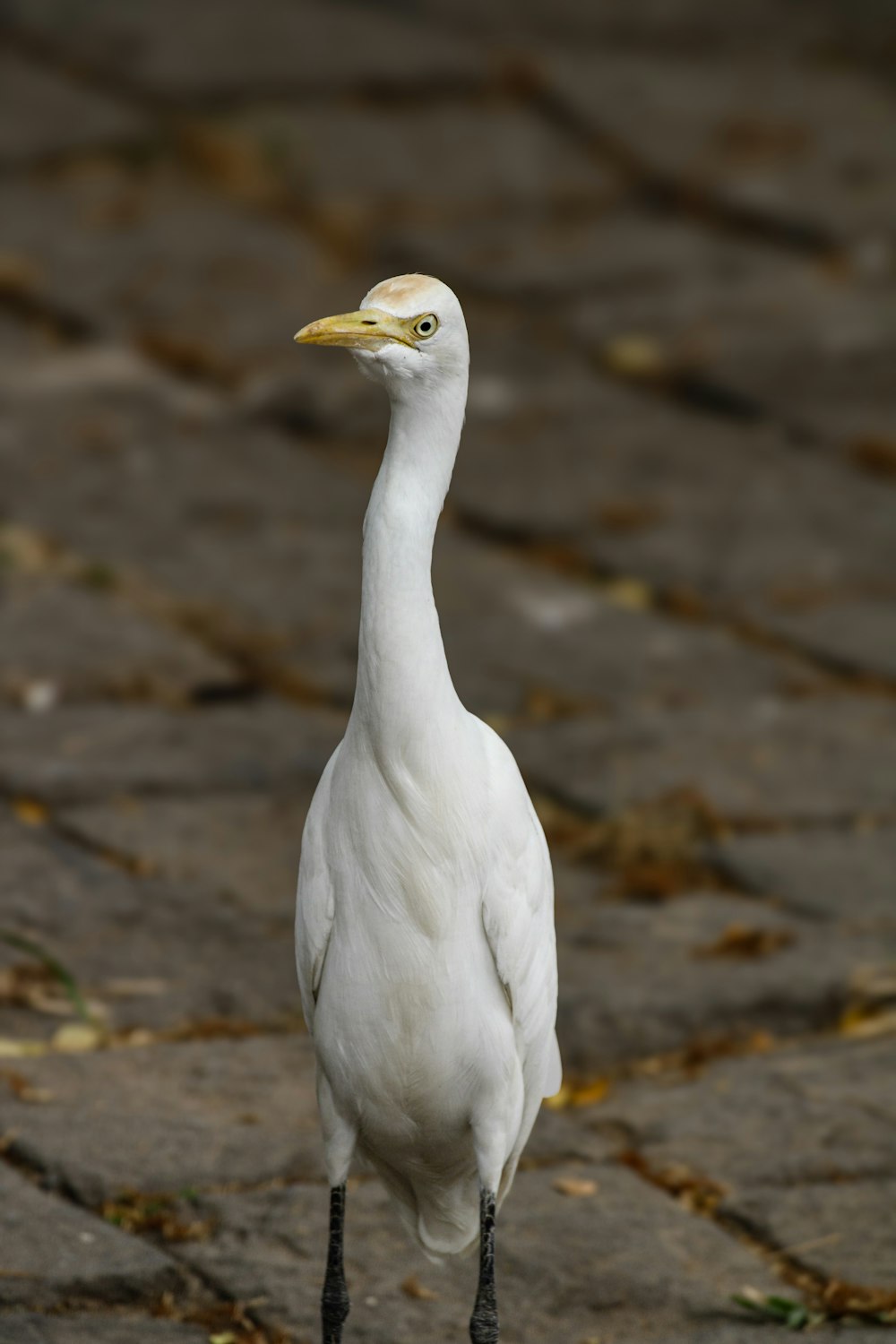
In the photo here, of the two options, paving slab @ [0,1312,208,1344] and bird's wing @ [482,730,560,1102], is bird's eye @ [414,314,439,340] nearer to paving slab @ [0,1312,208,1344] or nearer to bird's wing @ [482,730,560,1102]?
bird's wing @ [482,730,560,1102]

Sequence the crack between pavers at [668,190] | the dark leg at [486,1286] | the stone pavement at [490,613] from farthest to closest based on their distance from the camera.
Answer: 1. the crack between pavers at [668,190]
2. the stone pavement at [490,613]
3. the dark leg at [486,1286]

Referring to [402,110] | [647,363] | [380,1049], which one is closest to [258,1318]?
[380,1049]

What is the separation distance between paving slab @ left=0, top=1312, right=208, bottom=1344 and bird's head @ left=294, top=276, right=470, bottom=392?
150 cm

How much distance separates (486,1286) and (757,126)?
8114 millimetres

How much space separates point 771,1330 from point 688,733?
8.70ft

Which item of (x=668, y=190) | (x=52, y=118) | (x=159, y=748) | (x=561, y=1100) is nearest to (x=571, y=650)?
(x=159, y=748)

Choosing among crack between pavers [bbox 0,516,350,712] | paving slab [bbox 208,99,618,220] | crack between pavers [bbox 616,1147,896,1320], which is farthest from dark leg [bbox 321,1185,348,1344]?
paving slab [bbox 208,99,618,220]

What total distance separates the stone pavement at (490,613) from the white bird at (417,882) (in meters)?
0.47

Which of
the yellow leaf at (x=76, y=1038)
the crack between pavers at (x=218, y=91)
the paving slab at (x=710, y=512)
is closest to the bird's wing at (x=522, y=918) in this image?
the yellow leaf at (x=76, y=1038)

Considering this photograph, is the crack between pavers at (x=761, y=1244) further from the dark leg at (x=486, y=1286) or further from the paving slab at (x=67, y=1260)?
the paving slab at (x=67, y=1260)

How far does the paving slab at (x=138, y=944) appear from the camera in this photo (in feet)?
13.0

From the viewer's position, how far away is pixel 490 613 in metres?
6.23

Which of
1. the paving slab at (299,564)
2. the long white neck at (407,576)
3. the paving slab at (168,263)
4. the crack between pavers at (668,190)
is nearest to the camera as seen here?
the long white neck at (407,576)

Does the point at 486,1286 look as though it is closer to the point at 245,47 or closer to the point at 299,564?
the point at 299,564
